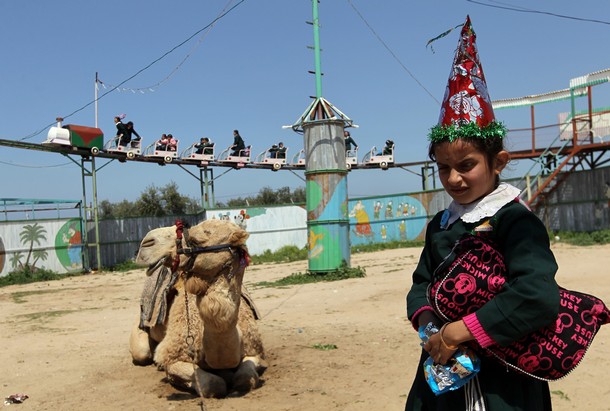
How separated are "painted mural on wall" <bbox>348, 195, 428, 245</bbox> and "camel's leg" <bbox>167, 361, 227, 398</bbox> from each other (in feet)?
75.6

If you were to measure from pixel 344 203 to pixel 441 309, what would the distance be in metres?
12.2

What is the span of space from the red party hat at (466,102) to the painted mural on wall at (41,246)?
2159 centimetres

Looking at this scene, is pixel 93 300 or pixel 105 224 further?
pixel 105 224

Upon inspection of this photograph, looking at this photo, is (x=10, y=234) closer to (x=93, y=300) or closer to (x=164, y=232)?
(x=93, y=300)

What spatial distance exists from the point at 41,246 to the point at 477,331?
73.2 ft

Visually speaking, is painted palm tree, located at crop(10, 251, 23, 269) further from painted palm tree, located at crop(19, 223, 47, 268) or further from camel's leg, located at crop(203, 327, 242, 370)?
camel's leg, located at crop(203, 327, 242, 370)

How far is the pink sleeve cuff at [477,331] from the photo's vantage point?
1.96 metres

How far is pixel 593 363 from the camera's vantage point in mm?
5410

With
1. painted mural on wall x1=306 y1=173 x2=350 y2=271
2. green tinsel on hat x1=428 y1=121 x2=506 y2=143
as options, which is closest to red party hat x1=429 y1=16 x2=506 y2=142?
green tinsel on hat x1=428 y1=121 x2=506 y2=143

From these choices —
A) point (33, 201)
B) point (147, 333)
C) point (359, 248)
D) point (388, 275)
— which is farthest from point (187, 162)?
point (147, 333)

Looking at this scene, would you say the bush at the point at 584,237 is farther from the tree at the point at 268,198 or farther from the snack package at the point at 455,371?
the tree at the point at 268,198

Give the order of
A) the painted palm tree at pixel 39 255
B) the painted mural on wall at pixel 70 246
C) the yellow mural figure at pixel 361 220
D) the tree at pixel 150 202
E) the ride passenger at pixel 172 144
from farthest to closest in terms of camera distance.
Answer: the tree at pixel 150 202 → the yellow mural figure at pixel 361 220 → the ride passenger at pixel 172 144 → the painted mural on wall at pixel 70 246 → the painted palm tree at pixel 39 255

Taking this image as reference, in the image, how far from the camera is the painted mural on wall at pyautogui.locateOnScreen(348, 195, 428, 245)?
27562 millimetres

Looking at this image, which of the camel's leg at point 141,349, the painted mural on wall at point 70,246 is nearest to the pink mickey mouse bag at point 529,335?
the camel's leg at point 141,349
